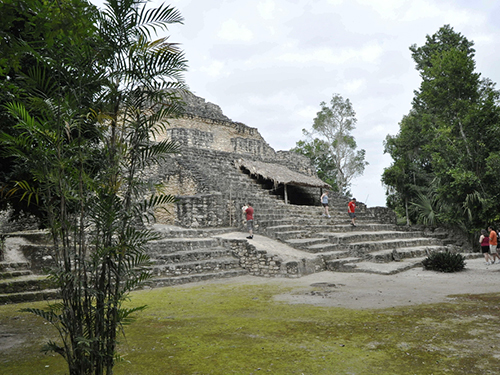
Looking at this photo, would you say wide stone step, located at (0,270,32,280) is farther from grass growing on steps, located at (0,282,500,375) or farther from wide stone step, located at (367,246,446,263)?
wide stone step, located at (367,246,446,263)

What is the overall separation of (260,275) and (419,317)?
4874 mm

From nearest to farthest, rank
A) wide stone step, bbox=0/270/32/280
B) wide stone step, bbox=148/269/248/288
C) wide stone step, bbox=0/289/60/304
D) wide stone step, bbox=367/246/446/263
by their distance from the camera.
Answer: wide stone step, bbox=0/289/60/304 < wide stone step, bbox=0/270/32/280 < wide stone step, bbox=148/269/248/288 < wide stone step, bbox=367/246/446/263

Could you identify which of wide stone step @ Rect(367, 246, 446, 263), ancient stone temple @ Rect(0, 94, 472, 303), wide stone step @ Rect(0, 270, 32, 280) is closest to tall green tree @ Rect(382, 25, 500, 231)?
ancient stone temple @ Rect(0, 94, 472, 303)

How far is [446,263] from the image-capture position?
8602 mm

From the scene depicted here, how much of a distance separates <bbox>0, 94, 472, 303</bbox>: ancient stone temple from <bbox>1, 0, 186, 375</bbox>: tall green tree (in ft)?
5.45

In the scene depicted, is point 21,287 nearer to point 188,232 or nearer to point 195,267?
point 195,267

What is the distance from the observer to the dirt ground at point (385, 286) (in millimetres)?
5836

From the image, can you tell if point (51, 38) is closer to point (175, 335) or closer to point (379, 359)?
point (175, 335)

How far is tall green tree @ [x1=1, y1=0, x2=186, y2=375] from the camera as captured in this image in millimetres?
2420

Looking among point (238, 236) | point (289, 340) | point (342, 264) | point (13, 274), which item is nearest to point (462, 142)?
point (342, 264)

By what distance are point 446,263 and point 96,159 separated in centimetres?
854

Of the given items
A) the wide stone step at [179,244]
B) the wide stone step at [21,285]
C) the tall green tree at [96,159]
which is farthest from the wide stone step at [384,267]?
the tall green tree at [96,159]

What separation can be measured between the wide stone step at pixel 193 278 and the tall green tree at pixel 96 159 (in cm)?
549

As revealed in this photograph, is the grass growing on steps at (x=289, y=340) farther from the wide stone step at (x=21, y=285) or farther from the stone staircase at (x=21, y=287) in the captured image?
the wide stone step at (x=21, y=285)
